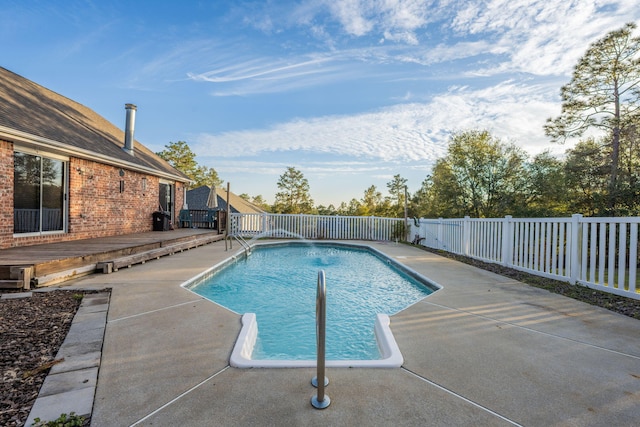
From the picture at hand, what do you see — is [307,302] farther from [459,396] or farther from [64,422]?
[64,422]

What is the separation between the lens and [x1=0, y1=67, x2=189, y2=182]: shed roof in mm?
6027

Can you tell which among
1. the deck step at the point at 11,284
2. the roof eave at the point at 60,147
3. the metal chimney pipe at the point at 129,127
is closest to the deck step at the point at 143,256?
the deck step at the point at 11,284

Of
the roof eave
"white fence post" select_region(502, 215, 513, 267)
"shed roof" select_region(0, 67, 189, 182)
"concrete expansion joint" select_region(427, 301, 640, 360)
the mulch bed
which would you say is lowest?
the mulch bed

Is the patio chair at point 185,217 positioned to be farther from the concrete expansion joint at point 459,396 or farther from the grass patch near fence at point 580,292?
the concrete expansion joint at point 459,396

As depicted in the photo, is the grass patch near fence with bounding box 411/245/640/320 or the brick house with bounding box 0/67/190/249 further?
the brick house with bounding box 0/67/190/249

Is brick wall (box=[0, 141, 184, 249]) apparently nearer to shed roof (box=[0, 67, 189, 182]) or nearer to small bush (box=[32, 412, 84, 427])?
shed roof (box=[0, 67, 189, 182])

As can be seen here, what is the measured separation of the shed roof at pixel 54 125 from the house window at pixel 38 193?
495mm

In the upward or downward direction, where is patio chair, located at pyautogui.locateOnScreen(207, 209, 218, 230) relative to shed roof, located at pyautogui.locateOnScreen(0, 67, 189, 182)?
downward

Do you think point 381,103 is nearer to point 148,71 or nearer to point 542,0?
point 542,0

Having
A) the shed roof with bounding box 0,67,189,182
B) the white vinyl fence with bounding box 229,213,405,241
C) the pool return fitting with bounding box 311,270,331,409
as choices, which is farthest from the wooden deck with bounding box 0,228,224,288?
the white vinyl fence with bounding box 229,213,405,241

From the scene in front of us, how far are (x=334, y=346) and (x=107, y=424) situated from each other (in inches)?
84.2

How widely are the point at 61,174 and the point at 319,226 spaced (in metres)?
8.97

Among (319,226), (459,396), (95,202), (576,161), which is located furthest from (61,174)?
(576,161)

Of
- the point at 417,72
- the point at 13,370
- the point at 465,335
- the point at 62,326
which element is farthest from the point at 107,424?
the point at 417,72
